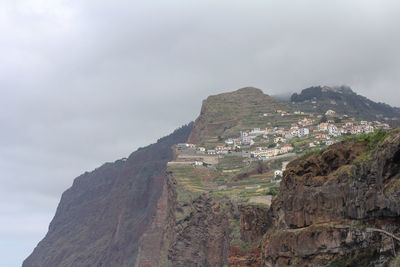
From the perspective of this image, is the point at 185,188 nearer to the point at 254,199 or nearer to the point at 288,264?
the point at 254,199

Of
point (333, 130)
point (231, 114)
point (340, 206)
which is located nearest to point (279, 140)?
point (333, 130)

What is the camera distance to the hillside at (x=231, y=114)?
515 feet

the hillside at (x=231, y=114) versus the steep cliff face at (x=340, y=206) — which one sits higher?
the hillside at (x=231, y=114)

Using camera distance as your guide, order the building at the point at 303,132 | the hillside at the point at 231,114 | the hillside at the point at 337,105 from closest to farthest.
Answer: the building at the point at 303,132
the hillside at the point at 231,114
the hillside at the point at 337,105

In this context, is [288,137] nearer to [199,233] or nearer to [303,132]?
[303,132]

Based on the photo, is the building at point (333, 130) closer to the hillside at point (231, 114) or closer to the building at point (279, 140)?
the building at point (279, 140)

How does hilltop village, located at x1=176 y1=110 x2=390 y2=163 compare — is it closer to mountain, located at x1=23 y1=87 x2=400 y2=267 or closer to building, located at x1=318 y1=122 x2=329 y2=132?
building, located at x1=318 y1=122 x2=329 y2=132

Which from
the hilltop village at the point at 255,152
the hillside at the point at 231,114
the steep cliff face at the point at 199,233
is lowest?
the steep cliff face at the point at 199,233

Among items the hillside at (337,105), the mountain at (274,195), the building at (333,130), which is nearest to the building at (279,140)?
the mountain at (274,195)

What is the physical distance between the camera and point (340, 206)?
36.0 m

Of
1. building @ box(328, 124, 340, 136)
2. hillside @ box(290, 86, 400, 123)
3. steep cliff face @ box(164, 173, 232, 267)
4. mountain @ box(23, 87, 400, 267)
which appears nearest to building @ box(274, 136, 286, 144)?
mountain @ box(23, 87, 400, 267)

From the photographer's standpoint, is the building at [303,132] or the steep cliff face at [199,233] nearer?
the steep cliff face at [199,233]

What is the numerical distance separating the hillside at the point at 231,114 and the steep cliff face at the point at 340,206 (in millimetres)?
108926

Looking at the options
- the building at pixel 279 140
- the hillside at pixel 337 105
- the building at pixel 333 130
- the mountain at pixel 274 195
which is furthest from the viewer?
the hillside at pixel 337 105
